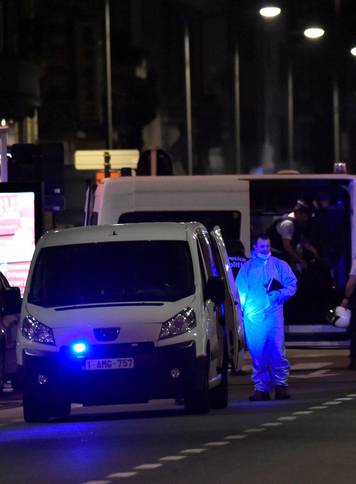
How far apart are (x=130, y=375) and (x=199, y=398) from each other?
68cm

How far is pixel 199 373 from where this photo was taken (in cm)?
1819

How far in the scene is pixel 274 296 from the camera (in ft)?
67.6

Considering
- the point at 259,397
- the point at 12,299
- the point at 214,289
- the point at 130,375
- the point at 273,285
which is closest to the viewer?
the point at 130,375

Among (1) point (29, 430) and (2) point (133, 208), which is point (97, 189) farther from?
(1) point (29, 430)

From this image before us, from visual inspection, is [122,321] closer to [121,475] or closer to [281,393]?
[281,393]

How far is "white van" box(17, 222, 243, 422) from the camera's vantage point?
18.2 meters

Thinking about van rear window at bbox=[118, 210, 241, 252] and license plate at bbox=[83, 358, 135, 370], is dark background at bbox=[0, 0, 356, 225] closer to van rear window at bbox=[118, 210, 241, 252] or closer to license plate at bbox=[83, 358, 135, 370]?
van rear window at bbox=[118, 210, 241, 252]

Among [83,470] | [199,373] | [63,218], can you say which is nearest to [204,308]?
[199,373]

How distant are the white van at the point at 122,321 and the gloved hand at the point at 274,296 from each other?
3.12 ft

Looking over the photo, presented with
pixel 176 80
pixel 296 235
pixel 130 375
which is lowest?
pixel 130 375

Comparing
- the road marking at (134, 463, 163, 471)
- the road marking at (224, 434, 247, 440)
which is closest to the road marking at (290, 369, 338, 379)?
the road marking at (224, 434, 247, 440)

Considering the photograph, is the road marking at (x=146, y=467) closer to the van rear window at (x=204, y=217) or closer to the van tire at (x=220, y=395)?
the van tire at (x=220, y=395)

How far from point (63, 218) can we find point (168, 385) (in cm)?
2952

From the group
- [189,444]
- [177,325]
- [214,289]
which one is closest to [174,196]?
[214,289]
